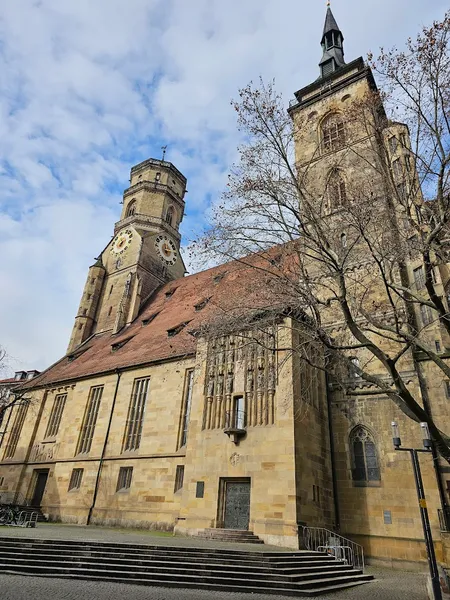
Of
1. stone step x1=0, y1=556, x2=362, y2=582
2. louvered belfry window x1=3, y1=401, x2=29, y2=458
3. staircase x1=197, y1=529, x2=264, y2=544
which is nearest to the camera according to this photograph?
stone step x1=0, y1=556, x2=362, y2=582

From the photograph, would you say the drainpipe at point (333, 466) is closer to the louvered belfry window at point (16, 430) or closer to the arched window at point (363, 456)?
the arched window at point (363, 456)

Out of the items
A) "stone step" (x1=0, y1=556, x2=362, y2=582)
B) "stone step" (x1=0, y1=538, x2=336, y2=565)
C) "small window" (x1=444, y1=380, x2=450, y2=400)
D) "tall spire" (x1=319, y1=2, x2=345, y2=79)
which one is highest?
"tall spire" (x1=319, y1=2, x2=345, y2=79)

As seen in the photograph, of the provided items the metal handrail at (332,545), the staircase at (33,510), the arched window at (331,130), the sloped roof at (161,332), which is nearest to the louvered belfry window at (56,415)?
the sloped roof at (161,332)

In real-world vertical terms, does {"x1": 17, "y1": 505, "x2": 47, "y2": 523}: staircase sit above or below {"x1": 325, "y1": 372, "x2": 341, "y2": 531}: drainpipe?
below

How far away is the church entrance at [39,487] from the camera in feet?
74.2

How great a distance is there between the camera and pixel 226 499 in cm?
1444

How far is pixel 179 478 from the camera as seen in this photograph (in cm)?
1747

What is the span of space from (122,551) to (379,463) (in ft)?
32.4

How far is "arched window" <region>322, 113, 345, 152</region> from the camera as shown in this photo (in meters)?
24.3

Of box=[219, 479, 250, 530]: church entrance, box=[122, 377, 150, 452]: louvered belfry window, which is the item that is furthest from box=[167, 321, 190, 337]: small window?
box=[219, 479, 250, 530]: church entrance

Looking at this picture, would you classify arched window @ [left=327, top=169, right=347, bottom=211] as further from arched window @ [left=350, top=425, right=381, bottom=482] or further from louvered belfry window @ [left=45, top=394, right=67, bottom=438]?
louvered belfry window @ [left=45, top=394, right=67, bottom=438]

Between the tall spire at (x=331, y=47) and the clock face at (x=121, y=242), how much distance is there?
19.6 metres

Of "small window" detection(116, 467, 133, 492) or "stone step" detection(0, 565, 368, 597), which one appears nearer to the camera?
"stone step" detection(0, 565, 368, 597)

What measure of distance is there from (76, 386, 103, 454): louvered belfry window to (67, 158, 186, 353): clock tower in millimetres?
6675
